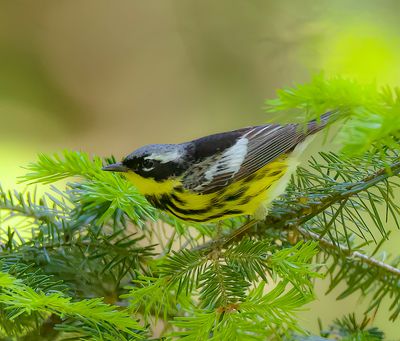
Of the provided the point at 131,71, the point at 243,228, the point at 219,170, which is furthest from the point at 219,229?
the point at 131,71

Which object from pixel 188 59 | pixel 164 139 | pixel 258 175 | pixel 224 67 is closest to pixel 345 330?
pixel 258 175

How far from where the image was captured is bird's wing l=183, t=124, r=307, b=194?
133 cm

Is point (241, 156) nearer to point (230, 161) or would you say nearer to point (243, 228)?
point (230, 161)

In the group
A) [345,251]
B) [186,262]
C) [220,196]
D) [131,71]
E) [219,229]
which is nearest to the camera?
[186,262]

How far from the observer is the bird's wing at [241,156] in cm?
133

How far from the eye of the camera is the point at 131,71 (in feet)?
11.7

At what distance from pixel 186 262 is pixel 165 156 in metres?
0.46

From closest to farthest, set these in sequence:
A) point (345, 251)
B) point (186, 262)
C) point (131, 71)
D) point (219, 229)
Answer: point (186, 262)
point (345, 251)
point (219, 229)
point (131, 71)

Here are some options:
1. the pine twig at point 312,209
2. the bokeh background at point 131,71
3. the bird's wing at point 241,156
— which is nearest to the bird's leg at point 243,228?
the pine twig at point 312,209

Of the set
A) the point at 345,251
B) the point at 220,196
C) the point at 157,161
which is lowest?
the point at 345,251

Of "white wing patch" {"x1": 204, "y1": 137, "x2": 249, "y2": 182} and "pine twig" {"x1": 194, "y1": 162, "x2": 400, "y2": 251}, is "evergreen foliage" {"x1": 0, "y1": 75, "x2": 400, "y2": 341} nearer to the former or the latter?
"pine twig" {"x1": 194, "y1": 162, "x2": 400, "y2": 251}

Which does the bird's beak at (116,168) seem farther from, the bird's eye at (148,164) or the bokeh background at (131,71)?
the bokeh background at (131,71)

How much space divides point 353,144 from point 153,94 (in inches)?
114

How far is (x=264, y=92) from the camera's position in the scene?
3252 millimetres
